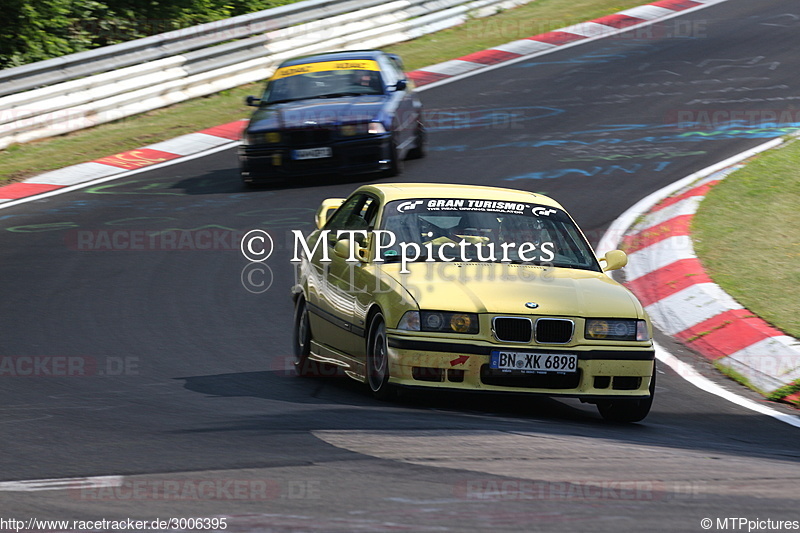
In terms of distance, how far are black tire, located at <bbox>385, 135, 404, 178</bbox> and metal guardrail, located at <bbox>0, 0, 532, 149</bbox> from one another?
19.1 feet

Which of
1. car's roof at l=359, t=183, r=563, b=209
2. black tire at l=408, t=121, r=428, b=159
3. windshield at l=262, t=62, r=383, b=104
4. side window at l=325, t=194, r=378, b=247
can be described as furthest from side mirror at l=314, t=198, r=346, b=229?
black tire at l=408, t=121, r=428, b=159

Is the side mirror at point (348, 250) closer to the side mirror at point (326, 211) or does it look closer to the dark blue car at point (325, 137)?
the side mirror at point (326, 211)

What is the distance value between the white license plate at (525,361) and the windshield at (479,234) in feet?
3.27

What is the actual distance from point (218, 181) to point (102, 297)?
17.0ft

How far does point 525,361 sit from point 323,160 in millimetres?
8453

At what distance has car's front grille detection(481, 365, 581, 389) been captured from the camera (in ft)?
23.4

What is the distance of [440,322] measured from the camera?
721 centimetres

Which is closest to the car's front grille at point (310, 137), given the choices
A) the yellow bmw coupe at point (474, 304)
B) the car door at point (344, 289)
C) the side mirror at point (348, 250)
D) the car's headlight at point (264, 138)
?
the car's headlight at point (264, 138)

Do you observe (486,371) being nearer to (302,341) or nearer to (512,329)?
(512,329)

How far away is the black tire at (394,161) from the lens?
1525 cm

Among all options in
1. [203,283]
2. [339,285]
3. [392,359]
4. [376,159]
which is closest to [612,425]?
[392,359]

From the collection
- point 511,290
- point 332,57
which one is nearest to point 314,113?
point 332,57

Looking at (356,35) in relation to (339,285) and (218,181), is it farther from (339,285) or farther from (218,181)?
(339,285)

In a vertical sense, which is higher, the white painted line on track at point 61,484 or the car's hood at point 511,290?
the white painted line on track at point 61,484
